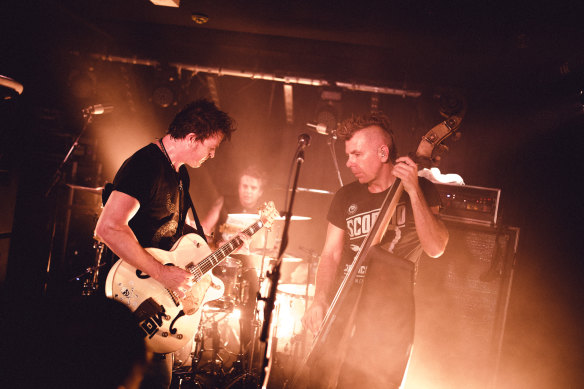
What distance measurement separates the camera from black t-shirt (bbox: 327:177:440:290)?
2.44 metres

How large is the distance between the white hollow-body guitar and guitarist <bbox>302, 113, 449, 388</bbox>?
0.86 metres

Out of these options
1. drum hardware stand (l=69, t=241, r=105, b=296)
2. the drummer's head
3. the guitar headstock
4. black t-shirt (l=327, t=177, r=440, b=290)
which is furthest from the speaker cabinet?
drum hardware stand (l=69, t=241, r=105, b=296)

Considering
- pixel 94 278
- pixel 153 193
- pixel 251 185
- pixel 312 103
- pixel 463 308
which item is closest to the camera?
pixel 153 193

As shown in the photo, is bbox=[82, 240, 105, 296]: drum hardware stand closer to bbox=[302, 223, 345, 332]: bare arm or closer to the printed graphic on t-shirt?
bbox=[302, 223, 345, 332]: bare arm

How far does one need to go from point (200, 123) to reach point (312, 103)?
3208mm

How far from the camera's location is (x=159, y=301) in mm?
2531

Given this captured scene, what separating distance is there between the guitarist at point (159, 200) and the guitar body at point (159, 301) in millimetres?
75

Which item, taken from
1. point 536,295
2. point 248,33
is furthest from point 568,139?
point 248,33

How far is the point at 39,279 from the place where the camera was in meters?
5.16

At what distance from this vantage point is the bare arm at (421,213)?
2158 mm

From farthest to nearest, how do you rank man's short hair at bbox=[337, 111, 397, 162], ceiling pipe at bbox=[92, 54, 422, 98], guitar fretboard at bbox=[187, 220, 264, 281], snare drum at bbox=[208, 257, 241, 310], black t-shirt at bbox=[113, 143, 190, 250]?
ceiling pipe at bbox=[92, 54, 422, 98] < snare drum at bbox=[208, 257, 241, 310] < guitar fretboard at bbox=[187, 220, 264, 281] < man's short hair at bbox=[337, 111, 397, 162] < black t-shirt at bbox=[113, 143, 190, 250]

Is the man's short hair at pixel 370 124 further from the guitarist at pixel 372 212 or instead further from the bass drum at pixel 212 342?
the bass drum at pixel 212 342

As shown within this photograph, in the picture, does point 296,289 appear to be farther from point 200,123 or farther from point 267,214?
point 200,123

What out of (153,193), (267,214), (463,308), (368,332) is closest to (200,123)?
(153,193)
